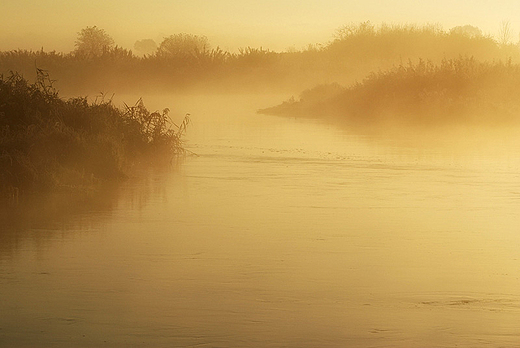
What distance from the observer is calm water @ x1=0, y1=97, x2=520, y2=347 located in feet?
22.4

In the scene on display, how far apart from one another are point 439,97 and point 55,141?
21.7m

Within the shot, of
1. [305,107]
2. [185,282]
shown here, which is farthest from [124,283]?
[305,107]

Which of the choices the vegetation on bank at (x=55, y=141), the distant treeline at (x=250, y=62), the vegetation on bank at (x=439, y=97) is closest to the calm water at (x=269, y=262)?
the vegetation on bank at (x=55, y=141)

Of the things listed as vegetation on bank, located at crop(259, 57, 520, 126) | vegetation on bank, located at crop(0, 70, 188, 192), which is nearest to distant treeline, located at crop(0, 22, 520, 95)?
vegetation on bank, located at crop(259, 57, 520, 126)

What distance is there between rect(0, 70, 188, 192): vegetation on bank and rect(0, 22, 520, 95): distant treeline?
42.7 meters

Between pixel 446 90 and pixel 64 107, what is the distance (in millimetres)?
20612

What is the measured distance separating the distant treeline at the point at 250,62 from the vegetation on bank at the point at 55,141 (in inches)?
1682

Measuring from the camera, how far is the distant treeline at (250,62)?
60.1m

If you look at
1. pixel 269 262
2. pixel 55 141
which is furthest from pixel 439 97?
pixel 269 262

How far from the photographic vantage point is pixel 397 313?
729 cm

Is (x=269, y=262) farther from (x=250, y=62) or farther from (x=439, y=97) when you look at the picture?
(x=250, y=62)

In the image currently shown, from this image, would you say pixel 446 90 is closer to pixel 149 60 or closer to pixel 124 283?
pixel 124 283

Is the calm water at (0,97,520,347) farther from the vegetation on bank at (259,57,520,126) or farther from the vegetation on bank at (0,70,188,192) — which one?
Answer: the vegetation on bank at (259,57,520,126)

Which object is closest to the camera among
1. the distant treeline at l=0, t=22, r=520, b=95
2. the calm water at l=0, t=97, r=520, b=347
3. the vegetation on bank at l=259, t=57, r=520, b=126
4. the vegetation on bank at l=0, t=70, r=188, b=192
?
the calm water at l=0, t=97, r=520, b=347
